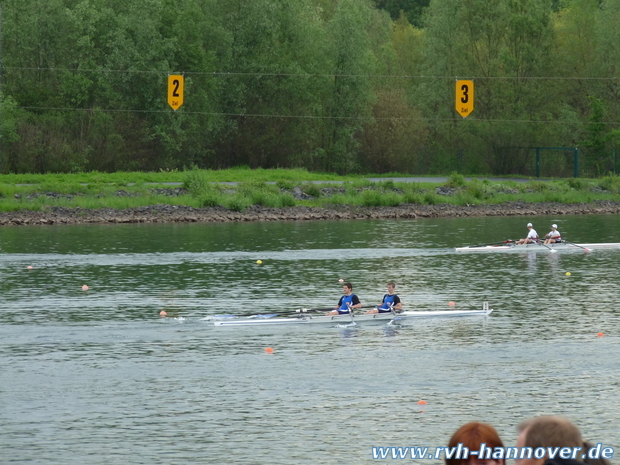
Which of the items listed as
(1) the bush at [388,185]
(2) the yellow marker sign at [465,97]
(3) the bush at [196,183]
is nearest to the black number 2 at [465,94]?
(2) the yellow marker sign at [465,97]

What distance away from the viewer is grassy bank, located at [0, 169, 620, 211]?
67500 millimetres

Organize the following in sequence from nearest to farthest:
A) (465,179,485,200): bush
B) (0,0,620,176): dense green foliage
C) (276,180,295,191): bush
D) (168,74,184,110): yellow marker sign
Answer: (168,74,184,110): yellow marker sign < (276,180,295,191): bush < (465,179,485,200): bush < (0,0,620,176): dense green foliage

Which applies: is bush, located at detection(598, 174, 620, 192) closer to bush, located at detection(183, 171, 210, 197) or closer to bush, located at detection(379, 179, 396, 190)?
bush, located at detection(379, 179, 396, 190)

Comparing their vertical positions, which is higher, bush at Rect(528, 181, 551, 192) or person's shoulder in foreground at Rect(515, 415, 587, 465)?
person's shoulder in foreground at Rect(515, 415, 587, 465)

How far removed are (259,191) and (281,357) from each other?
4610 cm

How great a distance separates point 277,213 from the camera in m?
67.8

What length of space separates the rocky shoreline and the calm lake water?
16358mm

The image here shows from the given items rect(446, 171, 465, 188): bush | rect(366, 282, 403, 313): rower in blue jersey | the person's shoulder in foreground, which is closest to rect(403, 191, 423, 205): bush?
rect(446, 171, 465, 188): bush

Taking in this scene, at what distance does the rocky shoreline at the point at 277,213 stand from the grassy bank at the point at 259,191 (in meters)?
0.85

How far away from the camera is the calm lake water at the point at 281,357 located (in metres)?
18.0

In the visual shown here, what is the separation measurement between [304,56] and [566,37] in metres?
27.1

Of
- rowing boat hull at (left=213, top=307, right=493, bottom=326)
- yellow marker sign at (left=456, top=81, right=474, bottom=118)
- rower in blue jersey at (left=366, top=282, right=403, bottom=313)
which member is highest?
yellow marker sign at (left=456, top=81, right=474, bottom=118)

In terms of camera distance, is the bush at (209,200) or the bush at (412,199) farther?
the bush at (412,199)

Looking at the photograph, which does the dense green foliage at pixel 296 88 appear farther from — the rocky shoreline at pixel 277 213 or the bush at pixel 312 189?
the rocky shoreline at pixel 277 213
